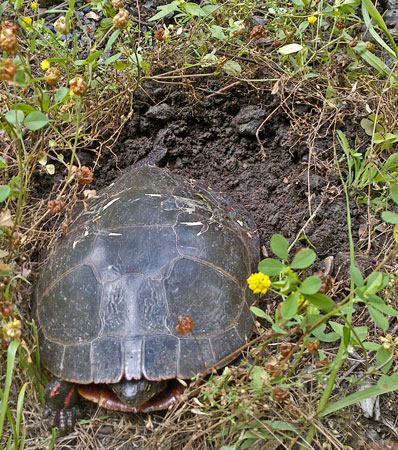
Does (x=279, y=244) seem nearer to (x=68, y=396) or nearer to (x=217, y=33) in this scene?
(x=68, y=396)

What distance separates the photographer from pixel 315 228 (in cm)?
210

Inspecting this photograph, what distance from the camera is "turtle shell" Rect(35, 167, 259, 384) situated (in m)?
1.63

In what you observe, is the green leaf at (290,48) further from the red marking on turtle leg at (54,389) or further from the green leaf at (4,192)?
the red marking on turtle leg at (54,389)

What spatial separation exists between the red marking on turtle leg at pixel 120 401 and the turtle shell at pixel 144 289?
0.11m

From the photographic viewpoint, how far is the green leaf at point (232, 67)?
91.5 inches

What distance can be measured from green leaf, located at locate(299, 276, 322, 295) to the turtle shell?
56cm

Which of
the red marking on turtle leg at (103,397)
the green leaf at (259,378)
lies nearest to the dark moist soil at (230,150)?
the green leaf at (259,378)

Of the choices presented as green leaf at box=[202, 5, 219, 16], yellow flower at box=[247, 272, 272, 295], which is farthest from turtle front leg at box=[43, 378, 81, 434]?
green leaf at box=[202, 5, 219, 16]

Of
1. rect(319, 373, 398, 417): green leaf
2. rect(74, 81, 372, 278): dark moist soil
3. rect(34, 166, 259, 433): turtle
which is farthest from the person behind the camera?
rect(74, 81, 372, 278): dark moist soil

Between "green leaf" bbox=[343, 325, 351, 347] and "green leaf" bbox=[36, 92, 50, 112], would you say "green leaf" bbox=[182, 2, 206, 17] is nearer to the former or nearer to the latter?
"green leaf" bbox=[36, 92, 50, 112]

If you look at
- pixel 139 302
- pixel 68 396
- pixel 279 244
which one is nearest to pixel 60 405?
pixel 68 396

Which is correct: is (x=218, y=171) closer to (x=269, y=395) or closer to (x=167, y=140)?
(x=167, y=140)

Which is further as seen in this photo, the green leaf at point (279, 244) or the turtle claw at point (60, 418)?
the turtle claw at point (60, 418)

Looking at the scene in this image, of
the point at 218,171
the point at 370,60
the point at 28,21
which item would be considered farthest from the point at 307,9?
the point at 28,21
